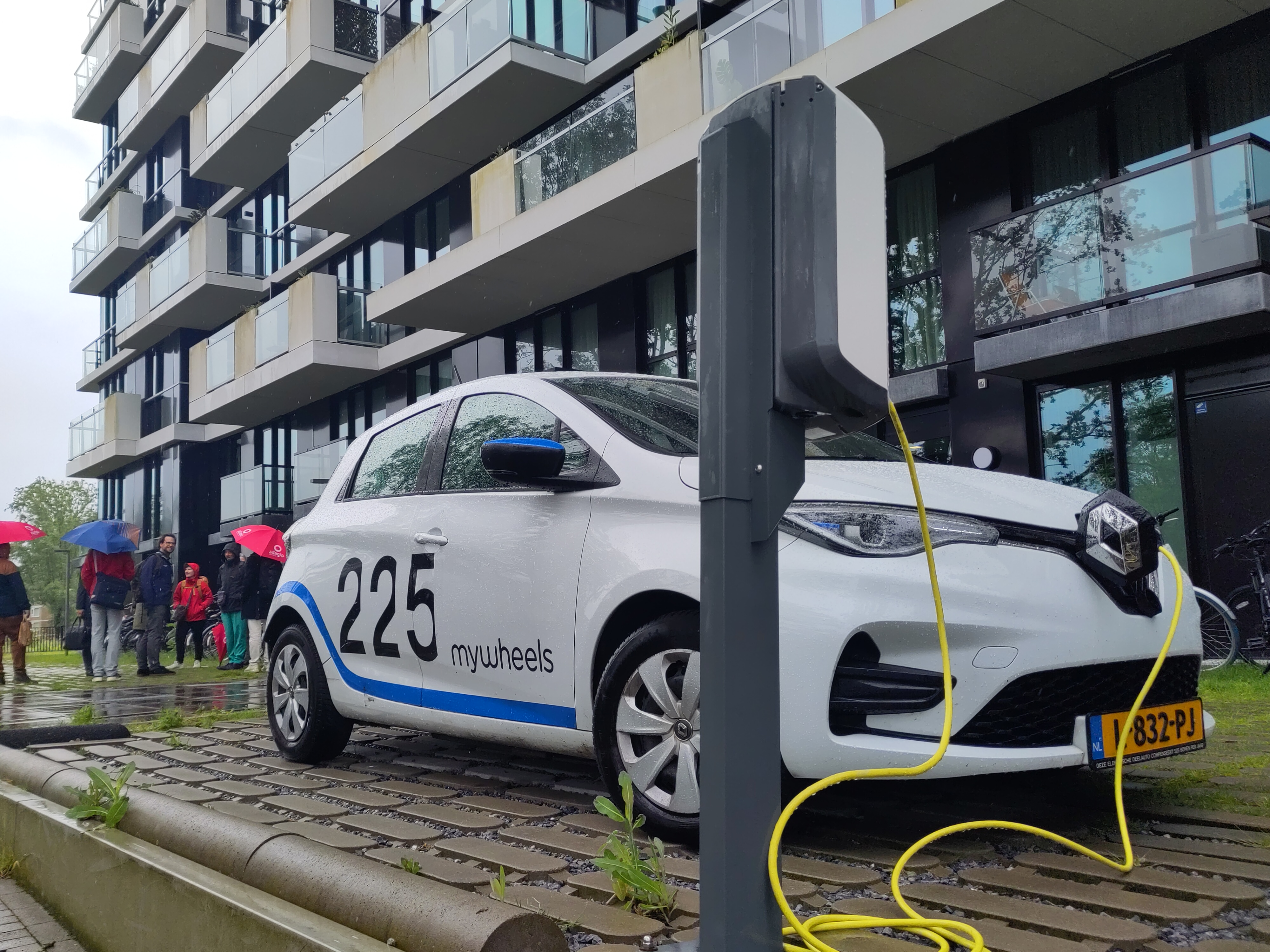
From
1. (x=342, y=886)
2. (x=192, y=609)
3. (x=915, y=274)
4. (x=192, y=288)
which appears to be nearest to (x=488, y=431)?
→ (x=342, y=886)

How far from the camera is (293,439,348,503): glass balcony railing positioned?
74.7ft

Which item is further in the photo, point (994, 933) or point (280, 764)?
point (280, 764)

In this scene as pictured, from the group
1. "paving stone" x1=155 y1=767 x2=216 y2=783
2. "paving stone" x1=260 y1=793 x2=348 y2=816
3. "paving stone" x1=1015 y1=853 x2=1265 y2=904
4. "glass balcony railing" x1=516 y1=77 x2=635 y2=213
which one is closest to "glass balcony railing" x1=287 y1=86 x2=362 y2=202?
"glass balcony railing" x1=516 y1=77 x2=635 y2=213

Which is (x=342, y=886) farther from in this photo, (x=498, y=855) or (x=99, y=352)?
(x=99, y=352)

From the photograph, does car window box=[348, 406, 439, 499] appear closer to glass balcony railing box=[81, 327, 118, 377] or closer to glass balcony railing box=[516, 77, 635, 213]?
glass balcony railing box=[516, 77, 635, 213]

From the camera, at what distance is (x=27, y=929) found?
132 inches

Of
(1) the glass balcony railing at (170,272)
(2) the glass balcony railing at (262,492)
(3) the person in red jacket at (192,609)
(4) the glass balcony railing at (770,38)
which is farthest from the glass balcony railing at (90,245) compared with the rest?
(4) the glass balcony railing at (770,38)

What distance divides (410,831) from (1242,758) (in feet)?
11.0

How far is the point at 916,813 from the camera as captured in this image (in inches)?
149

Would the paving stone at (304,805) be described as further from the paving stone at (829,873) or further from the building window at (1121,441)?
the building window at (1121,441)

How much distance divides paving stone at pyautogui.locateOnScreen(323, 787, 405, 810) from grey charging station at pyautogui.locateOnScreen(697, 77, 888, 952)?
2.58m

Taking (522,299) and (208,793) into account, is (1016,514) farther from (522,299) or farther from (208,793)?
(522,299)

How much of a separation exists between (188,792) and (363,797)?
2.34ft

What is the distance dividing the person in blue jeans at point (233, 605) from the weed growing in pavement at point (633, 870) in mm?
14392
